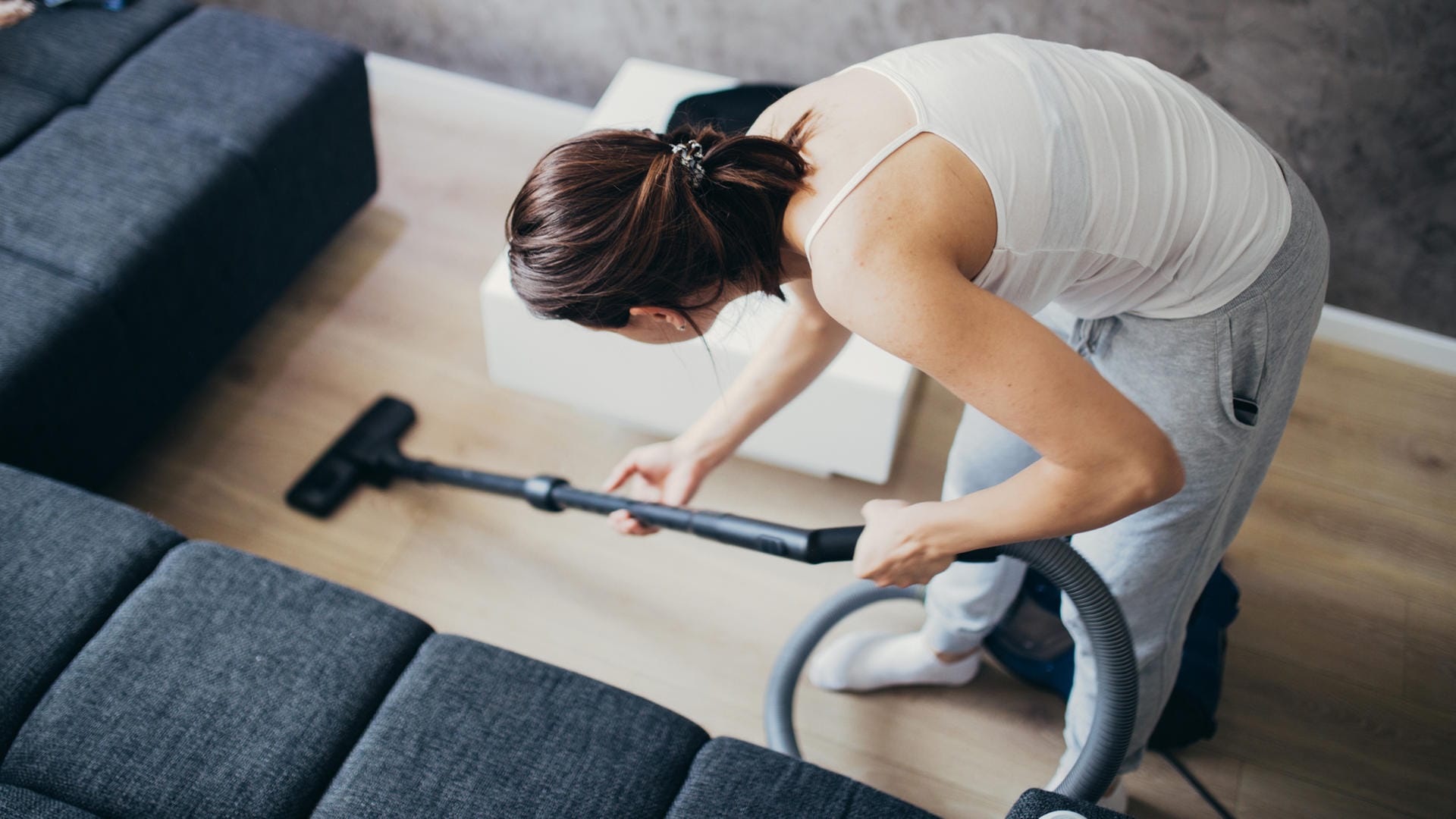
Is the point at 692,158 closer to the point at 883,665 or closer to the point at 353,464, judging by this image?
the point at 883,665

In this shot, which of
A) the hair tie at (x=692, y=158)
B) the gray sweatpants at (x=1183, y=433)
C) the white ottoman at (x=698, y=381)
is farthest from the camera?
the white ottoman at (x=698, y=381)

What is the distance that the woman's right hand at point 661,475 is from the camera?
1.41 m

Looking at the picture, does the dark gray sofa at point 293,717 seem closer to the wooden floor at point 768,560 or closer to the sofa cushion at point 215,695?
the sofa cushion at point 215,695

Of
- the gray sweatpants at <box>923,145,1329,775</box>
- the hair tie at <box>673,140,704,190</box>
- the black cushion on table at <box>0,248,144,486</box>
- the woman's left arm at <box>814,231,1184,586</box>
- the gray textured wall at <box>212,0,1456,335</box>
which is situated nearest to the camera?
the woman's left arm at <box>814,231,1184,586</box>

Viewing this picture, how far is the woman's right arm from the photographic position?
1.21m

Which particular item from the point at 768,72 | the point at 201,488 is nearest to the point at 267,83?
the point at 201,488

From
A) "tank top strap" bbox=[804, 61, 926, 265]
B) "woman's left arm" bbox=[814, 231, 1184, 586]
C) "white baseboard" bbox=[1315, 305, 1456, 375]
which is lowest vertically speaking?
A: "white baseboard" bbox=[1315, 305, 1456, 375]

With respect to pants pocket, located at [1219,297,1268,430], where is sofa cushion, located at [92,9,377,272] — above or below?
below

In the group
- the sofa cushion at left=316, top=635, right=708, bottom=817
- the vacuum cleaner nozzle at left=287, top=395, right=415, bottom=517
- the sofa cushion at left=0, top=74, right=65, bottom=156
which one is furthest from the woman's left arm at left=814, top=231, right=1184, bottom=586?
the sofa cushion at left=0, top=74, right=65, bottom=156

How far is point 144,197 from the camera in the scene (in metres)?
1.73

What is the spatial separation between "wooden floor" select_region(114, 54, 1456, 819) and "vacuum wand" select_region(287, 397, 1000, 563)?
49 mm

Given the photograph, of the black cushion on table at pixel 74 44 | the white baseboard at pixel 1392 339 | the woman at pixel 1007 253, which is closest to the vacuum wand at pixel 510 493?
the woman at pixel 1007 253

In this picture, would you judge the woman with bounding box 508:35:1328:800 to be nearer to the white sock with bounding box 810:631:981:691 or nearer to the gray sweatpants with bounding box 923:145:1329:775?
the gray sweatpants with bounding box 923:145:1329:775

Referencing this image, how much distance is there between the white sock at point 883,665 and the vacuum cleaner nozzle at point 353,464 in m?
0.80
